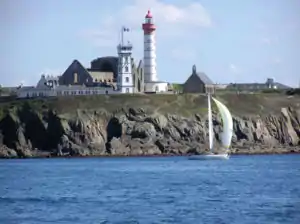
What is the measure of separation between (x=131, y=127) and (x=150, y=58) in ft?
79.1

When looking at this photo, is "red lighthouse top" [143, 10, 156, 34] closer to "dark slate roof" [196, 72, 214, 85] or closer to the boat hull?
"dark slate roof" [196, 72, 214, 85]

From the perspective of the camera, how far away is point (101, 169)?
100125 millimetres

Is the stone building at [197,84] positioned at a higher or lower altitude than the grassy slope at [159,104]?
higher

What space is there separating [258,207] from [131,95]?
317 feet

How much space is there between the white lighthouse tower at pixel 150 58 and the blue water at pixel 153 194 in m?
58.1

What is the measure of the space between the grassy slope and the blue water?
142ft

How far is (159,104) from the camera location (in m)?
148

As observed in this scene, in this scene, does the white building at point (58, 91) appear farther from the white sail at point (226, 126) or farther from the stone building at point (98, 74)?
the white sail at point (226, 126)

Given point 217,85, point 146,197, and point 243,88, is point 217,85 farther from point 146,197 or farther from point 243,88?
point 146,197

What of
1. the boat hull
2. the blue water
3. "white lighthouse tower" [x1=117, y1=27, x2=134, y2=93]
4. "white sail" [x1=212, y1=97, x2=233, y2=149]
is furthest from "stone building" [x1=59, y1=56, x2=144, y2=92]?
the blue water

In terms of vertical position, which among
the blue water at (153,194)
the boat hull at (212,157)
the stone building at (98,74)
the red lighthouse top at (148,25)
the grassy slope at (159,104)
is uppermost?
the red lighthouse top at (148,25)

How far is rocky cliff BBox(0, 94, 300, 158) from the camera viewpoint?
452 ft

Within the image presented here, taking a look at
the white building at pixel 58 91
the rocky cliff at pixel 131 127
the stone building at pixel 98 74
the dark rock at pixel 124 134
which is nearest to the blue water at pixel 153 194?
the dark rock at pixel 124 134

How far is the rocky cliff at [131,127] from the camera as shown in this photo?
137750 mm
